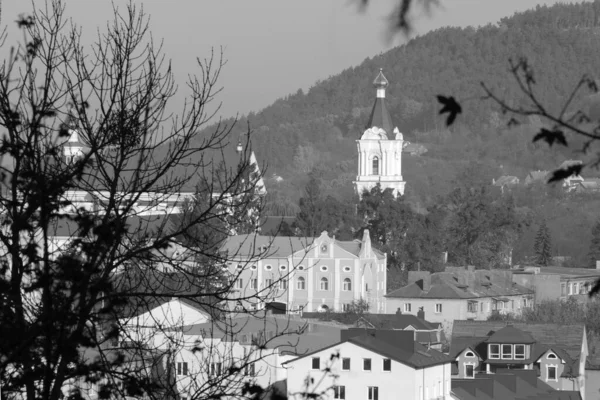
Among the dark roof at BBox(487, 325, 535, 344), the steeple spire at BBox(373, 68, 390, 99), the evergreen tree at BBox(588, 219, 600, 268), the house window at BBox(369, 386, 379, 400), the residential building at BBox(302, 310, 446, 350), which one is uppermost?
the steeple spire at BBox(373, 68, 390, 99)

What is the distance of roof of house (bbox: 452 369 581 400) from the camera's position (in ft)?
130

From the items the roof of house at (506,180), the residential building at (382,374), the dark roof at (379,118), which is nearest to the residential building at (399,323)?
the residential building at (382,374)

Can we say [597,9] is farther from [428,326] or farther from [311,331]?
[311,331]

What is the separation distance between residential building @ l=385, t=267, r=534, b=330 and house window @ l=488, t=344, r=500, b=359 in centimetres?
1492

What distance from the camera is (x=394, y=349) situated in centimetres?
3972

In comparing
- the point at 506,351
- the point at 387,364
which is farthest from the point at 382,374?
the point at 506,351

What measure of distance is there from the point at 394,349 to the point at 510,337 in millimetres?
12689

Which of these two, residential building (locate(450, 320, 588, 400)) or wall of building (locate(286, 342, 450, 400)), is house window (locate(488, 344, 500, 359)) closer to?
residential building (locate(450, 320, 588, 400))

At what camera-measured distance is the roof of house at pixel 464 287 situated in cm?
6912

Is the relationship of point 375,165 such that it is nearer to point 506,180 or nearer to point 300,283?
point 300,283

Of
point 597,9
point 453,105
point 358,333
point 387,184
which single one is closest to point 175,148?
point 453,105

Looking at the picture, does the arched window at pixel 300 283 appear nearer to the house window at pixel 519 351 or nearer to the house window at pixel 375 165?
the house window at pixel 519 351

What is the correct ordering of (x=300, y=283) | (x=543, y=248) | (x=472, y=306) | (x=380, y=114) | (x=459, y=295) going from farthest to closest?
1. (x=380, y=114)
2. (x=543, y=248)
3. (x=300, y=283)
4. (x=472, y=306)
5. (x=459, y=295)

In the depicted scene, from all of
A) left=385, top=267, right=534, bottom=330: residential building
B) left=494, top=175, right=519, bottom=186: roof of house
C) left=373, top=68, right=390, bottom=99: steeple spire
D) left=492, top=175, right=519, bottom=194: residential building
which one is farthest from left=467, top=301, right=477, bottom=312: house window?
left=494, top=175, right=519, bottom=186: roof of house
